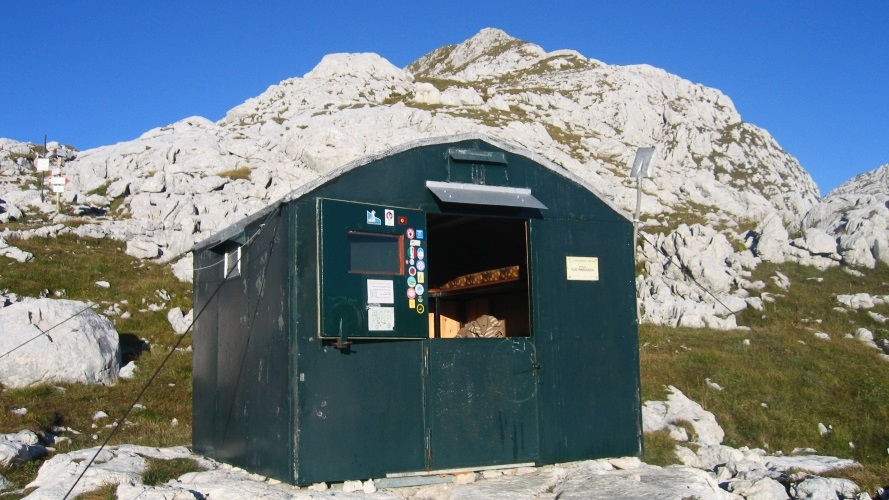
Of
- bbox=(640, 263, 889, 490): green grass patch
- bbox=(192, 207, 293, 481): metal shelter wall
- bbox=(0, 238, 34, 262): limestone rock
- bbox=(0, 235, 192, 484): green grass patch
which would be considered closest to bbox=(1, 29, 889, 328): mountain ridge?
bbox=(0, 235, 192, 484): green grass patch

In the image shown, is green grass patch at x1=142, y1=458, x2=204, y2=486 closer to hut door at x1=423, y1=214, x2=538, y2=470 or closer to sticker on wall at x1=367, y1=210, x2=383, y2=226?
hut door at x1=423, y1=214, x2=538, y2=470

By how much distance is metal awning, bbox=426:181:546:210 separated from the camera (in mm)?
10266

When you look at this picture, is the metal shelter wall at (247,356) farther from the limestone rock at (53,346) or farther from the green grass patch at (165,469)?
the limestone rock at (53,346)

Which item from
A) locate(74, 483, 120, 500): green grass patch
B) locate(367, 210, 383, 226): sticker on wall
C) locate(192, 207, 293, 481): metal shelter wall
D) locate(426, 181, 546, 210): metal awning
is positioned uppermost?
locate(426, 181, 546, 210): metal awning

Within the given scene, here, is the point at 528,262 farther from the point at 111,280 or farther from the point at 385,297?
the point at 111,280

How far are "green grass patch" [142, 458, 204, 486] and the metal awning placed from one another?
485 cm

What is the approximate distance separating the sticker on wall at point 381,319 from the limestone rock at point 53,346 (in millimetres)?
10168

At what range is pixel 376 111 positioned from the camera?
54719 millimetres

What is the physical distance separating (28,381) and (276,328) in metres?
10.6

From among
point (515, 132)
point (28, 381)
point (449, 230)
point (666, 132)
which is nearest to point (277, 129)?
A: point (515, 132)

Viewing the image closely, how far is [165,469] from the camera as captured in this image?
1038cm

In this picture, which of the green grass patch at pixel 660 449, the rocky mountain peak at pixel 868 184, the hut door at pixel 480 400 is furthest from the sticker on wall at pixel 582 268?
the rocky mountain peak at pixel 868 184

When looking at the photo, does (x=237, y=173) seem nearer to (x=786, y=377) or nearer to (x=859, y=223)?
(x=859, y=223)

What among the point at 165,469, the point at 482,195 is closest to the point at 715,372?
the point at 482,195
